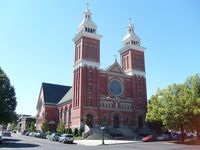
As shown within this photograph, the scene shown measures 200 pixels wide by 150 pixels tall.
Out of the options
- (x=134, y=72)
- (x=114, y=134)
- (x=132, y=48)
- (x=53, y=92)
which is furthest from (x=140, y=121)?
(x=53, y=92)

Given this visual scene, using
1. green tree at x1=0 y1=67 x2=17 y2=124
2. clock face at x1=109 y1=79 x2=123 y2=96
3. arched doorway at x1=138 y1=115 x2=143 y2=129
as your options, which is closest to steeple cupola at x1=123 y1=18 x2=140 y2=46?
clock face at x1=109 y1=79 x2=123 y2=96

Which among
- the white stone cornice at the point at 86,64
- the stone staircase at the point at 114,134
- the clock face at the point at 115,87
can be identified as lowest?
the stone staircase at the point at 114,134

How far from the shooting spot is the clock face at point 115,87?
230 feet

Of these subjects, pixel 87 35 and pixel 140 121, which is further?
pixel 140 121

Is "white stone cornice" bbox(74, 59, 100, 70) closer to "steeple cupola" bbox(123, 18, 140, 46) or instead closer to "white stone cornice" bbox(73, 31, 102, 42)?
"white stone cornice" bbox(73, 31, 102, 42)

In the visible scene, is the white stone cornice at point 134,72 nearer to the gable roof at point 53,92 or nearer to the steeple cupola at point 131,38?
the steeple cupola at point 131,38

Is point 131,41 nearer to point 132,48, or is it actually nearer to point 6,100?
point 132,48

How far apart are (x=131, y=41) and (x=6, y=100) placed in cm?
3981

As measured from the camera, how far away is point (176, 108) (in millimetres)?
43906

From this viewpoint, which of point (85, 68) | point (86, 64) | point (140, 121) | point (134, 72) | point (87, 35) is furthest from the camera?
point (134, 72)

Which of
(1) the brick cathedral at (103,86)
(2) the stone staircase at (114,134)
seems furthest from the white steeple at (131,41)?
(2) the stone staircase at (114,134)

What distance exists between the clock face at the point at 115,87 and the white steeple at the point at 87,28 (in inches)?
475

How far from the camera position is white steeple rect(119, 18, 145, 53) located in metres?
77.3

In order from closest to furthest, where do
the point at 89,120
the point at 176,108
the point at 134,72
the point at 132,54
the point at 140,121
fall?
1. the point at 176,108
2. the point at 89,120
3. the point at 140,121
4. the point at 134,72
5. the point at 132,54
